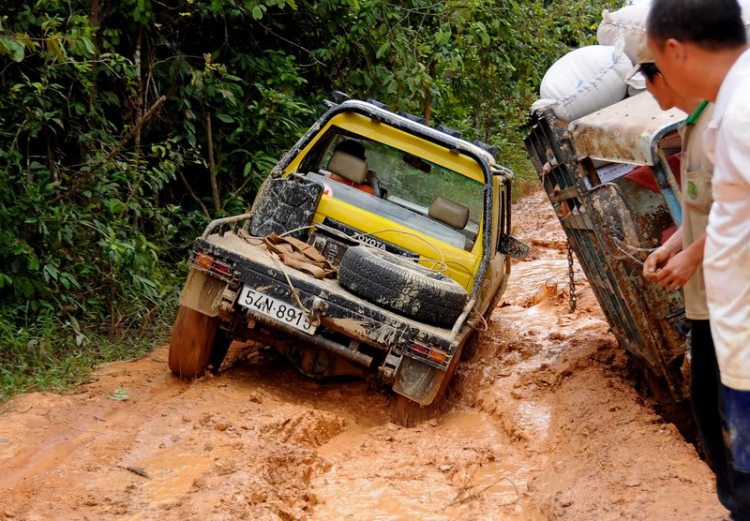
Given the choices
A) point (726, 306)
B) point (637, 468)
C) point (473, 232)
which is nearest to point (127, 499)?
point (637, 468)

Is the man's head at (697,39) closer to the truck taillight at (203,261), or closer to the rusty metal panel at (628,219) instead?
the rusty metal panel at (628,219)

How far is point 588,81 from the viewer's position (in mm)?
4742

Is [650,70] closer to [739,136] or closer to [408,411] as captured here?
[739,136]

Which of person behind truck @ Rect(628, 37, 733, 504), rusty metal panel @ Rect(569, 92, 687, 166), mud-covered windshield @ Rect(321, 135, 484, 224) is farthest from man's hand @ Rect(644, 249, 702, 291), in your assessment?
mud-covered windshield @ Rect(321, 135, 484, 224)

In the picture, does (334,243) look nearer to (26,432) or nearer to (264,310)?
(264,310)

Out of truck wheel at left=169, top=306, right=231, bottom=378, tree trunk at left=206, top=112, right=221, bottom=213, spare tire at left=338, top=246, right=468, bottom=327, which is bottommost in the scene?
truck wheel at left=169, top=306, right=231, bottom=378

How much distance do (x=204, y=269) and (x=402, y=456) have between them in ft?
5.26

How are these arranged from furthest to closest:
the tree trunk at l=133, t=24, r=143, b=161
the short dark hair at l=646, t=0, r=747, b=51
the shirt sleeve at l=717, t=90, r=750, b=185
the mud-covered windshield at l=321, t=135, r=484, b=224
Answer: the tree trunk at l=133, t=24, r=143, b=161 → the mud-covered windshield at l=321, t=135, r=484, b=224 → the short dark hair at l=646, t=0, r=747, b=51 → the shirt sleeve at l=717, t=90, r=750, b=185

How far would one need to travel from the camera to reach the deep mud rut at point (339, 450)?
3.42m

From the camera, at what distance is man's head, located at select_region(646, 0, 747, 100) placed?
1993 millimetres

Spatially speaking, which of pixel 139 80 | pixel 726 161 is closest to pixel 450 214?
pixel 139 80

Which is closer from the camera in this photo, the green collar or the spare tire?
the green collar

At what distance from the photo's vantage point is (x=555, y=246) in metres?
12.2

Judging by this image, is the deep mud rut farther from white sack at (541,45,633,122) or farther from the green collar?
white sack at (541,45,633,122)
